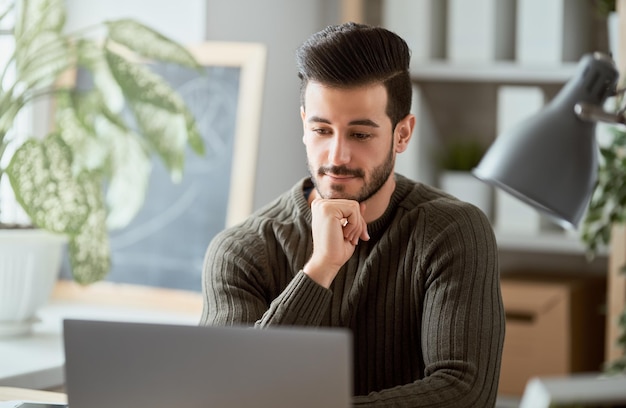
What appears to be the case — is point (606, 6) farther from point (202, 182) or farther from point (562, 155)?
point (562, 155)

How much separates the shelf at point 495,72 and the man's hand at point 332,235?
1.41 m

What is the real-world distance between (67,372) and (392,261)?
739 mm

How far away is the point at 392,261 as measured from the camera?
6.23 ft

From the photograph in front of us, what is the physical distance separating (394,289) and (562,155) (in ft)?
1.66

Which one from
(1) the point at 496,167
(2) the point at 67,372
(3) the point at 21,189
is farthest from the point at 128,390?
(3) the point at 21,189

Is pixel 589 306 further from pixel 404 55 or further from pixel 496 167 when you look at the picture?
pixel 496 167

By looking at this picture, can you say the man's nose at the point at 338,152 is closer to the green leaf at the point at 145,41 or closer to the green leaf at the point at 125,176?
the green leaf at the point at 145,41

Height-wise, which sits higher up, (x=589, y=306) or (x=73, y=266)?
(x=73, y=266)

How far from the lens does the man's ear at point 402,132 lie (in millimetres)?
1908

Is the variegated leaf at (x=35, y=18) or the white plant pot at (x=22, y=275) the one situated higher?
the variegated leaf at (x=35, y=18)

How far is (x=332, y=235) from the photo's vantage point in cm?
179

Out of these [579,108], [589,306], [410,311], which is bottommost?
[589,306]

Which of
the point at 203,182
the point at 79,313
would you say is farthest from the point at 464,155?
the point at 79,313

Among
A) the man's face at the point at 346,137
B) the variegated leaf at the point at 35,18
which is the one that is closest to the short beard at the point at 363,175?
the man's face at the point at 346,137
